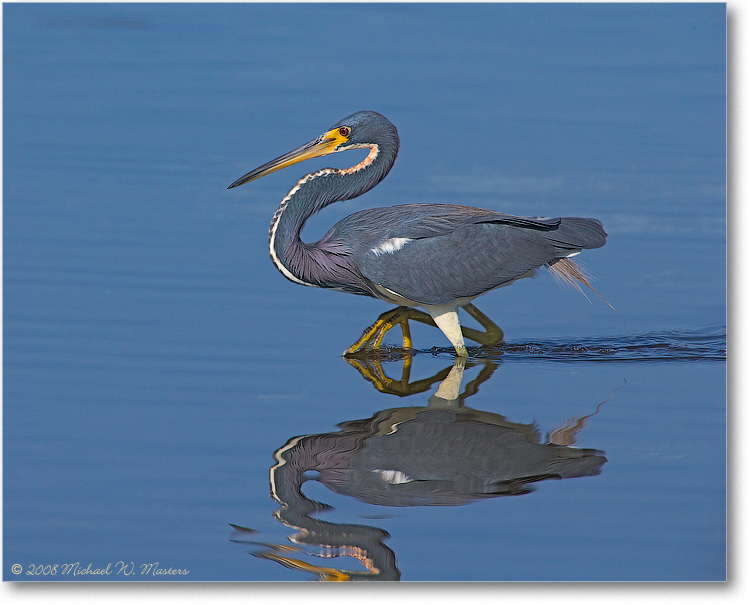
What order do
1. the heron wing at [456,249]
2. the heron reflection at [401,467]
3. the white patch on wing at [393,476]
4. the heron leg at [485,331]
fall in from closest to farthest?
the heron reflection at [401,467], the white patch on wing at [393,476], the heron wing at [456,249], the heron leg at [485,331]

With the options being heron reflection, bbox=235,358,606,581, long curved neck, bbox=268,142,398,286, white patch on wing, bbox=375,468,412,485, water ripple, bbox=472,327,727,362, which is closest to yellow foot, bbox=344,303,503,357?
water ripple, bbox=472,327,727,362

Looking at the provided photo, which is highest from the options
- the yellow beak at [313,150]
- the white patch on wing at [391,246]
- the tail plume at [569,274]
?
the yellow beak at [313,150]

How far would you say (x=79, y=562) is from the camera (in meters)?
3.92

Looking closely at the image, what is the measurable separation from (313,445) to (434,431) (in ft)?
2.26

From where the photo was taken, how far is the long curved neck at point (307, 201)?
6191 mm

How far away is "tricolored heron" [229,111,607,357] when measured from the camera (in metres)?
6.15

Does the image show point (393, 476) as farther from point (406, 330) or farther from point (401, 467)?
point (406, 330)

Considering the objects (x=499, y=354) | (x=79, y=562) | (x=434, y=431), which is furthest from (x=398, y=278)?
(x=79, y=562)

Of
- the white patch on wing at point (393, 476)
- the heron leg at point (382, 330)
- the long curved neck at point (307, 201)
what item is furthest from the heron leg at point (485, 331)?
the white patch on wing at point (393, 476)

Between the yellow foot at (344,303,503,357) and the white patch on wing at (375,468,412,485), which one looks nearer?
the white patch on wing at (375,468,412,485)

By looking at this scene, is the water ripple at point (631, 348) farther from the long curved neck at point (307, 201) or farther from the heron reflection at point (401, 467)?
the long curved neck at point (307, 201)

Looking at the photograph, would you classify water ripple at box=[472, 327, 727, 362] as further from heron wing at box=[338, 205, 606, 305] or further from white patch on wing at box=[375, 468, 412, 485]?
white patch on wing at box=[375, 468, 412, 485]

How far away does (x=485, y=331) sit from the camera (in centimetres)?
671

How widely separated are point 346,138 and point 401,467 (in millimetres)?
2679
